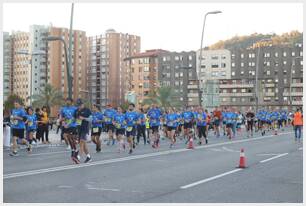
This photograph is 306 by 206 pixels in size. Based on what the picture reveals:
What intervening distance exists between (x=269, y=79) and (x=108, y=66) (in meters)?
52.8

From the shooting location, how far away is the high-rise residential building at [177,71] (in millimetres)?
128750

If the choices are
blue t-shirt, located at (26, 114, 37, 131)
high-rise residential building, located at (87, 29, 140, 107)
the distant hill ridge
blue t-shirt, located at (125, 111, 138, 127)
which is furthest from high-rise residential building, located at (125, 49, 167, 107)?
blue t-shirt, located at (125, 111, 138, 127)

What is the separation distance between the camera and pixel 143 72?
452ft

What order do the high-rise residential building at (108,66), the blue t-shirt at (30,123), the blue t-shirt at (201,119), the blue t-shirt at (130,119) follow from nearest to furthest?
1. the blue t-shirt at (130,119)
2. the blue t-shirt at (30,123)
3. the blue t-shirt at (201,119)
4. the high-rise residential building at (108,66)

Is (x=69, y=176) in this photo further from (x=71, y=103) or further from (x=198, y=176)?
(x=71, y=103)

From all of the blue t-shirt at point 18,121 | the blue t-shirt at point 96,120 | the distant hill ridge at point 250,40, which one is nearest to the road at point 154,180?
the blue t-shirt at point 18,121

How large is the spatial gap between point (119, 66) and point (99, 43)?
9.27 metres

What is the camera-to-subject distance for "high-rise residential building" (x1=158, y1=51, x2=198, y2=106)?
129 metres

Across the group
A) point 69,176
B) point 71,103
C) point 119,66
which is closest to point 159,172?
point 69,176

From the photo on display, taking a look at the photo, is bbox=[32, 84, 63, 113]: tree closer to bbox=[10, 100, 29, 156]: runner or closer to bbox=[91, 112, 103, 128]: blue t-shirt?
bbox=[91, 112, 103, 128]: blue t-shirt

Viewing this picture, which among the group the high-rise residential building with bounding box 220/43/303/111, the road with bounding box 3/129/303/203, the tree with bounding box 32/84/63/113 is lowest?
the road with bounding box 3/129/303/203

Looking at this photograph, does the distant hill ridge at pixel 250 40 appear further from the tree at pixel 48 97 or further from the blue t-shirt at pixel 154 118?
the blue t-shirt at pixel 154 118

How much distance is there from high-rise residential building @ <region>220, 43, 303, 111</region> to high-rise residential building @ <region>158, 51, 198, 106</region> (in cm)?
1038

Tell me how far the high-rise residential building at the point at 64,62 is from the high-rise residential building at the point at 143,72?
12.7m
